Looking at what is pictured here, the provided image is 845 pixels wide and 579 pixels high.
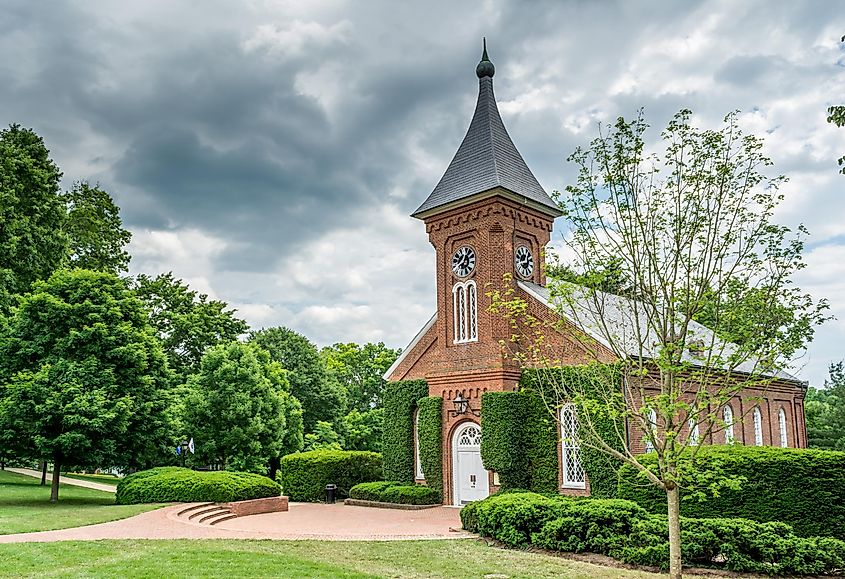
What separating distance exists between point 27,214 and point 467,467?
21.3 meters

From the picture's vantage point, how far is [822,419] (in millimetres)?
40562

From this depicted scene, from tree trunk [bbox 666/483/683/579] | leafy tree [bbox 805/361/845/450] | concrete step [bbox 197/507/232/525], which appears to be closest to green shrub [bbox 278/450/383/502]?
concrete step [bbox 197/507/232/525]

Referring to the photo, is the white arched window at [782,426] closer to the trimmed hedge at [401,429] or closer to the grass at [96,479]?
the trimmed hedge at [401,429]

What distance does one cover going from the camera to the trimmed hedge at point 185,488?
68.9 ft

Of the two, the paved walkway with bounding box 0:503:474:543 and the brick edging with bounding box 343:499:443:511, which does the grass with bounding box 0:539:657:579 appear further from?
the brick edging with bounding box 343:499:443:511

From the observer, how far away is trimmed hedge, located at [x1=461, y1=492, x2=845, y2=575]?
470 inches

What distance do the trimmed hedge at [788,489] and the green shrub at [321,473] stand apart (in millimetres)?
15639

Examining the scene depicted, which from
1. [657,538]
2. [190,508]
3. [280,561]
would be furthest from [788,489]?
[190,508]

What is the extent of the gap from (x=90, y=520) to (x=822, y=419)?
3899cm

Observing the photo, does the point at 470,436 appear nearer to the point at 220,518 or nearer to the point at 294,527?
the point at 294,527

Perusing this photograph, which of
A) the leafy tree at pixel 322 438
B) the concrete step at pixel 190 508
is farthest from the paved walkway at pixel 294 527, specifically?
the leafy tree at pixel 322 438

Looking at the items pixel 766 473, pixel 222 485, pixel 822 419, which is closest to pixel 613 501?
pixel 766 473

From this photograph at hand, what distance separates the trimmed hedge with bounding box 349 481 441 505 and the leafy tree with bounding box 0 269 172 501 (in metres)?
7.09

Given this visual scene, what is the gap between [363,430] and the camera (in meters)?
40.7
